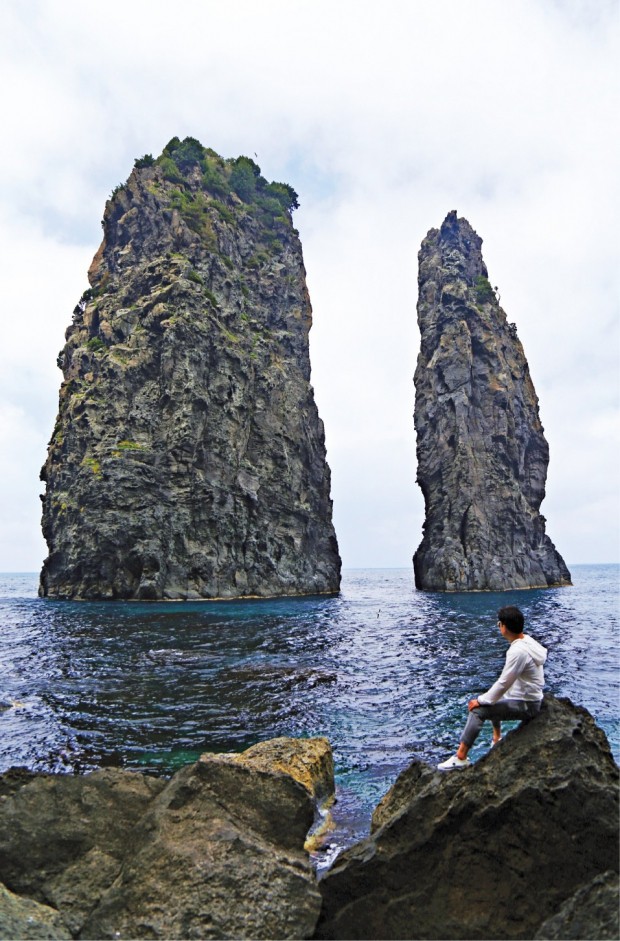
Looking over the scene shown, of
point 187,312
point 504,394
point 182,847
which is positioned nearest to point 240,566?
point 187,312

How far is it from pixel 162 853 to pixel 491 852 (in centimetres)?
387

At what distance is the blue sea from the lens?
1448 centimetres

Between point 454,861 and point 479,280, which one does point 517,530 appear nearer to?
point 479,280

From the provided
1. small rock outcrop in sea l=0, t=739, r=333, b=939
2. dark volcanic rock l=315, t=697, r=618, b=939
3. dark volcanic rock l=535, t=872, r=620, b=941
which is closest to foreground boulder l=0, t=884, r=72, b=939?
small rock outcrop in sea l=0, t=739, r=333, b=939

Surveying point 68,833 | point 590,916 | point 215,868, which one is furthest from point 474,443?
point 590,916

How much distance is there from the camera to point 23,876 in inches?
279

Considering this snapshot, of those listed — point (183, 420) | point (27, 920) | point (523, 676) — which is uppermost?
point (183, 420)

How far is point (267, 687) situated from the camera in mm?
21359

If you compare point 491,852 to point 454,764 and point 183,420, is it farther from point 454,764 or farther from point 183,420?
point 183,420

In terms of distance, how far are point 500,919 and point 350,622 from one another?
39.7m

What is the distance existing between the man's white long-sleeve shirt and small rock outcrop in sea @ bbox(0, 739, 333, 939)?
323 cm

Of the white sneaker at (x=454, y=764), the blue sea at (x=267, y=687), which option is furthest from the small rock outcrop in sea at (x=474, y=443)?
the white sneaker at (x=454, y=764)

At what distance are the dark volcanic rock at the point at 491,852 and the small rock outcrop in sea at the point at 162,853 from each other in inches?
25.8

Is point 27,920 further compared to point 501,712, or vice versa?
point 501,712
